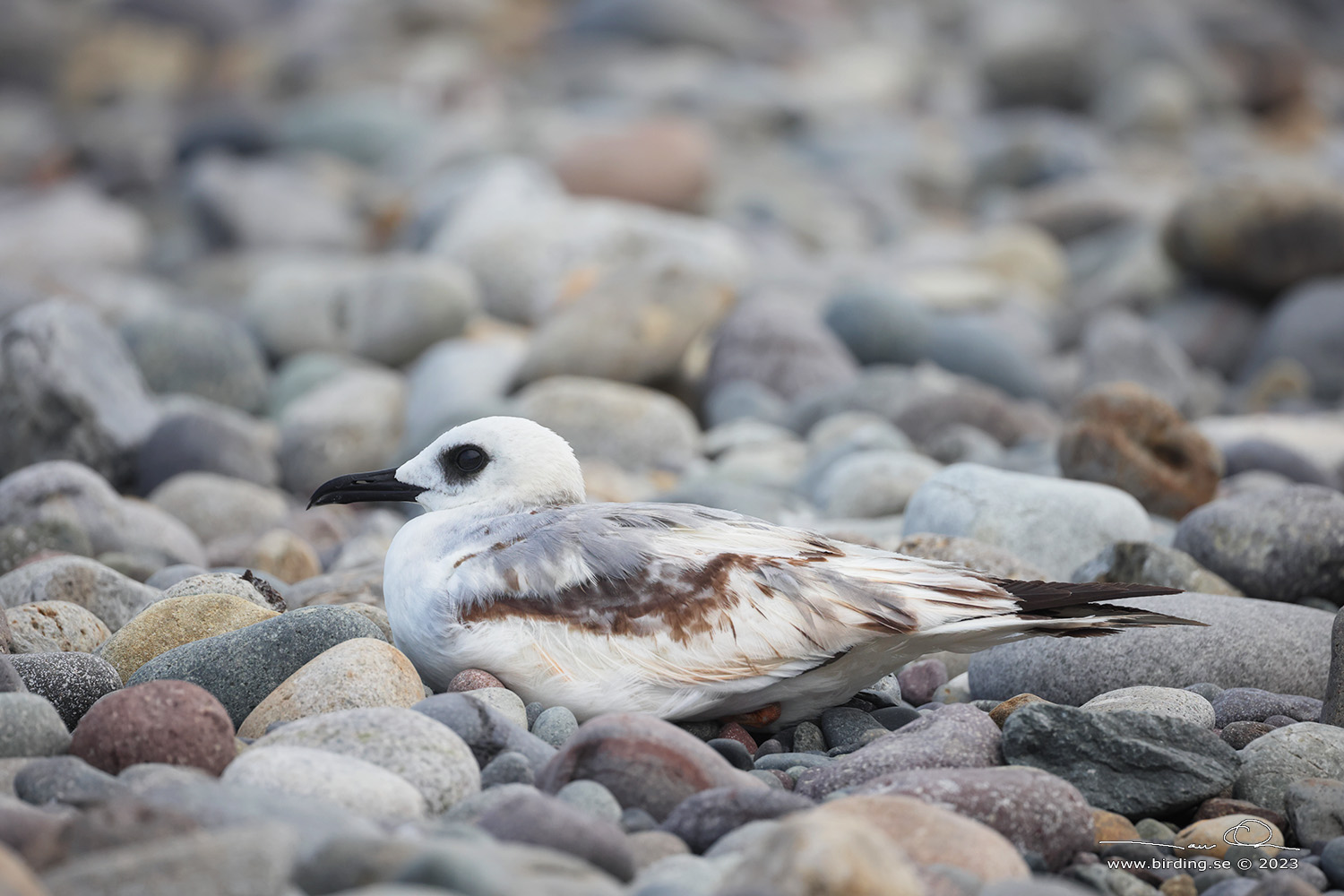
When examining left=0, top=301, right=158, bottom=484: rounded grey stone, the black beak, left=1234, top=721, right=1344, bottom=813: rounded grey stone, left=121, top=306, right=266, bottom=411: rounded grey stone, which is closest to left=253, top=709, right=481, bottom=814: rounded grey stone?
the black beak

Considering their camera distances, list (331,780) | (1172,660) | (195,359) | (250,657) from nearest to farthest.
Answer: (331,780), (250,657), (1172,660), (195,359)

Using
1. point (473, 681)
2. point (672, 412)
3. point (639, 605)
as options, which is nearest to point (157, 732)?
point (473, 681)

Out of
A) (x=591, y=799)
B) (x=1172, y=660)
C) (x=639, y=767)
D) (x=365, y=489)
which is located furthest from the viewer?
(x=1172, y=660)

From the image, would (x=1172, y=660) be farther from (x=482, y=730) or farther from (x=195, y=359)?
(x=195, y=359)

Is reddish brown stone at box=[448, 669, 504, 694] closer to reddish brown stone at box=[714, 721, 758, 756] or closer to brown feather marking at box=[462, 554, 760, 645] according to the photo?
brown feather marking at box=[462, 554, 760, 645]

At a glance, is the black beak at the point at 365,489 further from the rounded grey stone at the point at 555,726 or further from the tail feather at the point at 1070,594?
the tail feather at the point at 1070,594

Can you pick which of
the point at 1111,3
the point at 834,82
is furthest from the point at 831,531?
the point at 1111,3

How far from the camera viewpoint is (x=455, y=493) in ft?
16.4

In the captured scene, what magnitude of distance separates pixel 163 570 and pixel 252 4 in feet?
97.6

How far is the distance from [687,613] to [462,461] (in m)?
1.15

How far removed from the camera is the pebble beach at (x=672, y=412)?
361 cm

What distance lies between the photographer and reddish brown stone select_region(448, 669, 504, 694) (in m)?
4.45

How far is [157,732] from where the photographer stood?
12.3 ft
